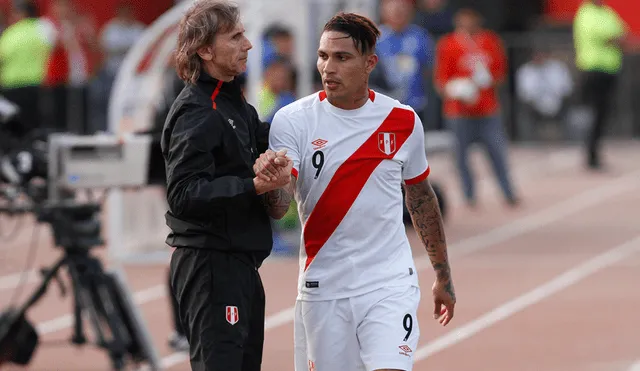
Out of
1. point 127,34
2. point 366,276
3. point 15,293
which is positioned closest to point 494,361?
point 366,276

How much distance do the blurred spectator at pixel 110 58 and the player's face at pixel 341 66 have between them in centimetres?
1966

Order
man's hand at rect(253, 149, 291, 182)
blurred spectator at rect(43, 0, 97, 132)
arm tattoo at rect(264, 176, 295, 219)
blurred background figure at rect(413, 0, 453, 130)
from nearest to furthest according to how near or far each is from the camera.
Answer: man's hand at rect(253, 149, 291, 182) < arm tattoo at rect(264, 176, 295, 219) < blurred spectator at rect(43, 0, 97, 132) < blurred background figure at rect(413, 0, 453, 130)

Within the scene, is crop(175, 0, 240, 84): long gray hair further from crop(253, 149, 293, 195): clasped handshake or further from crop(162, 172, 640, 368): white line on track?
crop(162, 172, 640, 368): white line on track

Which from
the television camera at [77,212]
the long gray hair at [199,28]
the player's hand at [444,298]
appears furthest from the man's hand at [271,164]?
the television camera at [77,212]

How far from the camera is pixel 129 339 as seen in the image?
909cm

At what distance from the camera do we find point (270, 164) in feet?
17.3

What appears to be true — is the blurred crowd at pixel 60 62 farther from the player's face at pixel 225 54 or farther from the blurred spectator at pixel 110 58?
the player's face at pixel 225 54

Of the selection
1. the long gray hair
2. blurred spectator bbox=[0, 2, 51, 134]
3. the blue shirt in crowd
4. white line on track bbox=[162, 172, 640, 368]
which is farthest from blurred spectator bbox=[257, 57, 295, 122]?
the long gray hair

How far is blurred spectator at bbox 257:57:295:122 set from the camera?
46.8 ft

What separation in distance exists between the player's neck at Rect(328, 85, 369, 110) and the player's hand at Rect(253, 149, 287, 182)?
1.95 feet

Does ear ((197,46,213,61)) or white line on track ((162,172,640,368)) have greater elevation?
ear ((197,46,213,61))

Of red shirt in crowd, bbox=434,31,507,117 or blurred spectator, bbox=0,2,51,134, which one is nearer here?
red shirt in crowd, bbox=434,31,507,117

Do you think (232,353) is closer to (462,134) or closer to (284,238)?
(284,238)

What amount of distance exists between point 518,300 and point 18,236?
24.2ft
